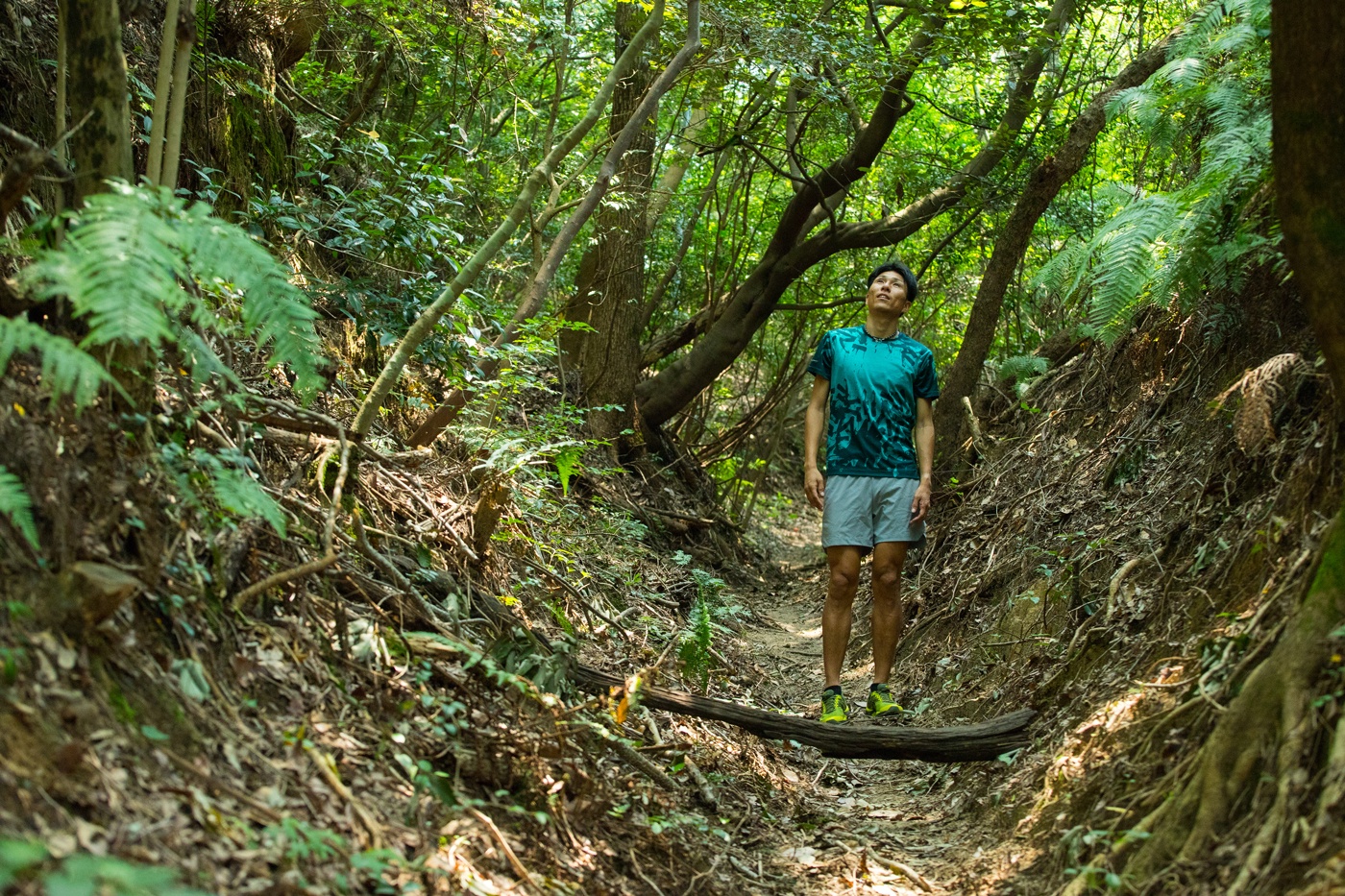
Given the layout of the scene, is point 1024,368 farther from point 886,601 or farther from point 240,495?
point 240,495

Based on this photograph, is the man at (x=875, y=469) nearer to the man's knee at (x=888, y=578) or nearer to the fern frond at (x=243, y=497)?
the man's knee at (x=888, y=578)

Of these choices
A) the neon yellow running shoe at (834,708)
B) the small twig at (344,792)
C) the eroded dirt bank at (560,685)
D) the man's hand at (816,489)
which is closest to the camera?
the eroded dirt bank at (560,685)

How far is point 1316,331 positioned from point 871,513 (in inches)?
91.4

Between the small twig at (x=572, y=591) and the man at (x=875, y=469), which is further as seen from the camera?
the small twig at (x=572, y=591)

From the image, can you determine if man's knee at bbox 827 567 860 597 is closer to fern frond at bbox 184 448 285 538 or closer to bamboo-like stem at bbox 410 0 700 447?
bamboo-like stem at bbox 410 0 700 447

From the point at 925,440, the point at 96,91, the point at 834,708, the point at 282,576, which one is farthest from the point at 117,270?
the point at 925,440

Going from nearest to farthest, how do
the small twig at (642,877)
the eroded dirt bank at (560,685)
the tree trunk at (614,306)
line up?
the eroded dirt bank at (560,685) → the small twig at (642,877) → the tree trunk at (614,306)

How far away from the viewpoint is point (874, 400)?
16.3 ft

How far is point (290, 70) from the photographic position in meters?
6.37

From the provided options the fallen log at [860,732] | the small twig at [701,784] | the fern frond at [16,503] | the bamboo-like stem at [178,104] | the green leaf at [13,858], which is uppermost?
the bamboo-like stem at [178,104]

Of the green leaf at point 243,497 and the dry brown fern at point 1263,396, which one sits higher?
the dry brown fern at point 1263,396

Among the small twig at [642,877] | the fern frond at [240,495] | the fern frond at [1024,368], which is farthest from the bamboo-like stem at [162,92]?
the fern frond at [1024,368]

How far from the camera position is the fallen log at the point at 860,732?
12.9 feet

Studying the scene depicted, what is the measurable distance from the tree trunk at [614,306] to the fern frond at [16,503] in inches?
280
